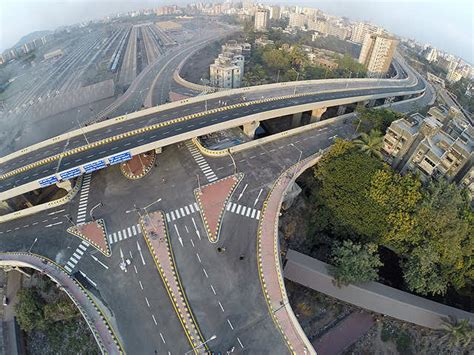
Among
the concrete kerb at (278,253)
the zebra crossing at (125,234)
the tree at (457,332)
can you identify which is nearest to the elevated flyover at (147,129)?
the zebra crossing at (125,234)

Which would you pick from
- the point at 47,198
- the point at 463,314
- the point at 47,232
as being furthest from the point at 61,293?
the point at 463,314

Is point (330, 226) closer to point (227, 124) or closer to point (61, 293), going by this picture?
point (227, 124)

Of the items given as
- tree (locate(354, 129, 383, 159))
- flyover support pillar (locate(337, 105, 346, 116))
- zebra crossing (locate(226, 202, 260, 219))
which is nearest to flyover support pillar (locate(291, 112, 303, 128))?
flyover support pillar (locate(337, 105, 346, 116))

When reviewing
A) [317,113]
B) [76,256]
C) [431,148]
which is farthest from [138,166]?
[431,148]

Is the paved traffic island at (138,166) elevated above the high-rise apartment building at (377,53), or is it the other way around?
the high-rise apartment building at (377,53)

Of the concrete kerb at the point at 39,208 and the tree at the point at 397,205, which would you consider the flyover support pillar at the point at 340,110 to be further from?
the concrete kerb at the point at 39,208

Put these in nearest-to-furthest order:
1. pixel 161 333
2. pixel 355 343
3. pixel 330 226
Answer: pixel 161 333 → pixel 355 343 → pixel 330 226
